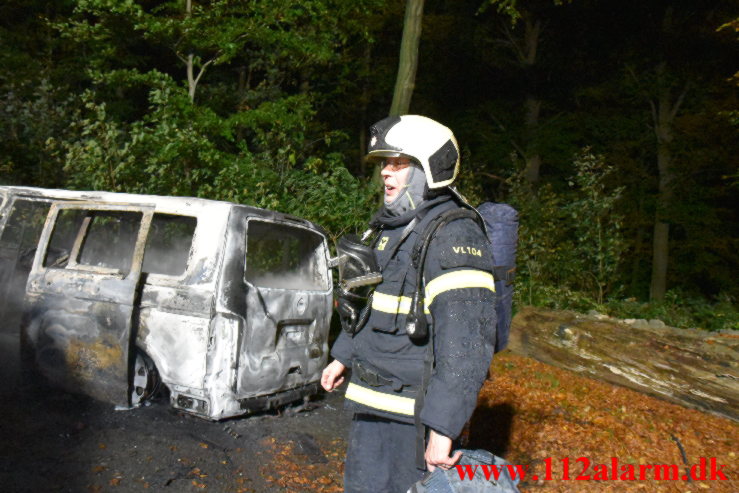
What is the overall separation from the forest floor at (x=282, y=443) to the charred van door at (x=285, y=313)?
458 millimetres

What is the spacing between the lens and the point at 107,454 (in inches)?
173

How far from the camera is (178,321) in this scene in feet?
15.9

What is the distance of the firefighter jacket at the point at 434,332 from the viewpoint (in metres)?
2.32

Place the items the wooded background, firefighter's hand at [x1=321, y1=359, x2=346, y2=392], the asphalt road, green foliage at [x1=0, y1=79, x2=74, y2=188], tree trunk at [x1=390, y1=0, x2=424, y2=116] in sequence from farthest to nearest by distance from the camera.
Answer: tree trunk at [x1=390, y1=0, x2=424, y2=116] < green foliage at [x1=0, y1=79, x2=74, y2=188] < the wooded background < the asphalt road < firefighter's hand at [x1=321, y1=359, x2=346, y2=392]

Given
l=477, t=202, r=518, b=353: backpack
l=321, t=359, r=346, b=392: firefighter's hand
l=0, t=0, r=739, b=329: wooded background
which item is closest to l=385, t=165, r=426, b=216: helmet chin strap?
l=477, t=202, r=518, b=353: backpack

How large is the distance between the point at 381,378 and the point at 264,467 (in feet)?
7.79

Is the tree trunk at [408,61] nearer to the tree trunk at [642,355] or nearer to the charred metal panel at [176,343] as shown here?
the tree trunk at [642,355]

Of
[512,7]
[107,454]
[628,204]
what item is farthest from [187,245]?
[628,204]

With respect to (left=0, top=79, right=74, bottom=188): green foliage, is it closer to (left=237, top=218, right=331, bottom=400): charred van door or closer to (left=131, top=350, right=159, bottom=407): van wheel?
(left=237, top=218, right=331, bottom=400): charred van door

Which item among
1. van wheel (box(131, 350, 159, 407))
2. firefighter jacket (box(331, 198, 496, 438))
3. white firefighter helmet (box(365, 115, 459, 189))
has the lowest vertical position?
van wheel (box(131, 350, 159, 407))

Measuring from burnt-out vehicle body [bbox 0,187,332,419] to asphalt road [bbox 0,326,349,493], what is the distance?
0.26m

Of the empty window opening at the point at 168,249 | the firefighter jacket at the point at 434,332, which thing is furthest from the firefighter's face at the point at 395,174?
the empty window opening at the point at 168,249

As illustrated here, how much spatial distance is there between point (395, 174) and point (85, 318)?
11.3 ft

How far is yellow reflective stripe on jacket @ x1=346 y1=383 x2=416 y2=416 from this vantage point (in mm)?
2609
